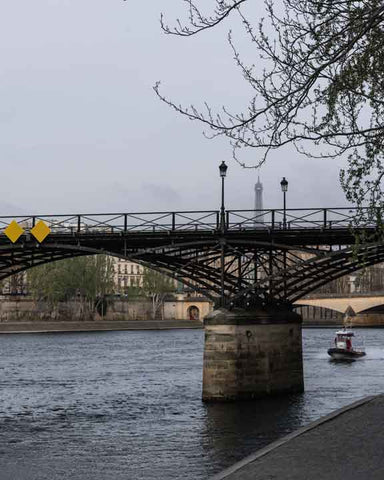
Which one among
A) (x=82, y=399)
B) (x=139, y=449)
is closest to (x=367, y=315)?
(x=82, y=399)

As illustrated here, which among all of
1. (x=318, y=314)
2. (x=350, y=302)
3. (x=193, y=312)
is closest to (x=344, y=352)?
(x=350, y=302)

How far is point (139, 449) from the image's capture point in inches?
1182

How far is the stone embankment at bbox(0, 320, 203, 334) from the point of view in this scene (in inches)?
4988

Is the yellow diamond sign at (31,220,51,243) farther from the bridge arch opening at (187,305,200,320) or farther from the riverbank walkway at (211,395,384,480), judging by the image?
the bridge arch opening at (187,305,200,320)

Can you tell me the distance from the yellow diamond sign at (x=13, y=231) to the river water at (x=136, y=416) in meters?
8.23

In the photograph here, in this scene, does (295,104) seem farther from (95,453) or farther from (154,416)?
(154,416)

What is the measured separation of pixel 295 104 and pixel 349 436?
7.71m

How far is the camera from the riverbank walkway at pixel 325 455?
1605 cm

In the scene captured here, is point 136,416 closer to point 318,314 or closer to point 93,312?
point 93,312

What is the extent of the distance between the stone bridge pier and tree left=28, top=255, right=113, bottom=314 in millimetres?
90659

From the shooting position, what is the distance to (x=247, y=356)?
42.7 m

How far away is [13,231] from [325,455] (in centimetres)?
3245

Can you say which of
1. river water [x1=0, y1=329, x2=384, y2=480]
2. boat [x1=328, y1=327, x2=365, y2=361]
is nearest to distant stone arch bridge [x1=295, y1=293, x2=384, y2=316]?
boat [x1=328, y1=327, x2=365, y2=361]

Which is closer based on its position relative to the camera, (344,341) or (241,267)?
(241,267)
